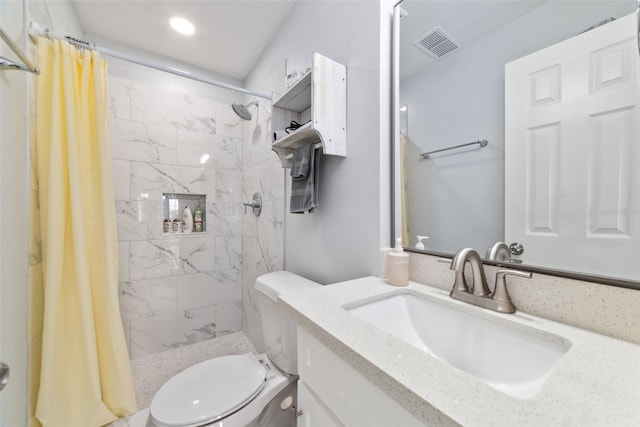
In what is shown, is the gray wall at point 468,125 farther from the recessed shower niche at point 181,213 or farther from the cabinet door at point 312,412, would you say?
the recessed shower niche at point 181,213

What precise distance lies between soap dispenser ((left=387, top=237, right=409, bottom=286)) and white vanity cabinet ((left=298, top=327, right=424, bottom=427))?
0.37 meters


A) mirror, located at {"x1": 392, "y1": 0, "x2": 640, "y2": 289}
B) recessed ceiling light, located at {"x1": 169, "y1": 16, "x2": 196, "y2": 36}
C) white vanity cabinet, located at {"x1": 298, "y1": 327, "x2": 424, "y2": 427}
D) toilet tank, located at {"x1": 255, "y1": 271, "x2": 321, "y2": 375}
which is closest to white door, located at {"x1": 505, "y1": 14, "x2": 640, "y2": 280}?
mirror, located at {"x1": 392, "y1": 0, "x2": 640, "y2": 289}

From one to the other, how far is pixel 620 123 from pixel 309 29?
1.39 metres

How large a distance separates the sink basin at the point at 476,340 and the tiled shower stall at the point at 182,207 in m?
1.01

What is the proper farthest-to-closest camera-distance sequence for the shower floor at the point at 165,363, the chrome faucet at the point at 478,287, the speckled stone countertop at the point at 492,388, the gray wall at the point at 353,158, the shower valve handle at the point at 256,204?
the shower valve handle at the point at 256,204 → the shower floor at the point at 165,363 → the gray wall at the point at 353,158 → the chrome faucet at the point at 478,287 → the speckled stone countertop at the point at 492,388

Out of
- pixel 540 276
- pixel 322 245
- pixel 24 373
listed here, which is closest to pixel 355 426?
pixel 540 276

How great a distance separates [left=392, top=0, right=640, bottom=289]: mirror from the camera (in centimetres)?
54

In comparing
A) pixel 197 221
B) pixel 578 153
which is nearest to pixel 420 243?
pixel 578 153

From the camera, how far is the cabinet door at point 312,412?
57 centimetres

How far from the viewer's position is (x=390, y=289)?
81cm

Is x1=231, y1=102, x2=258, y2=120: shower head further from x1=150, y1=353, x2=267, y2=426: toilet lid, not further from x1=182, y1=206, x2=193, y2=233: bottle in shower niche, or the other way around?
x1=150, y1=353, x2=267, y2=426: toilet lid

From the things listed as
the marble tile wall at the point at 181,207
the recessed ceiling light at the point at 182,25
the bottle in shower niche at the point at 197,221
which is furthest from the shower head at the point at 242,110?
the bottle in shower niche at the point at 197,221

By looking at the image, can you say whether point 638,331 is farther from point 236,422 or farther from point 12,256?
point 12,256

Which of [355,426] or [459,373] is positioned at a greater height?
[459,373]
